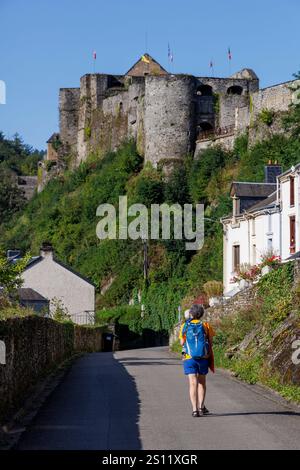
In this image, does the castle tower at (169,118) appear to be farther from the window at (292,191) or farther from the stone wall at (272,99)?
the window at (292,191)

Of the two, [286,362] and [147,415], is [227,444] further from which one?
[286,362]

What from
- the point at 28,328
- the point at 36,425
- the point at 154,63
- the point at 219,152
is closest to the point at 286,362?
the point at 28,328

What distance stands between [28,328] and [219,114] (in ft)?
217

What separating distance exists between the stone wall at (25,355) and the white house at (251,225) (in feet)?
43.4

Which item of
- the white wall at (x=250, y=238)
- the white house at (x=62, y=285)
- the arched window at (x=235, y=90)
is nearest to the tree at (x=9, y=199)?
the arched window at (x=235, y=90)

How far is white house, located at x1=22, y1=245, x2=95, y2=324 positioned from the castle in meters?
18.1

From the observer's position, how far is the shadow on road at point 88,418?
12.4 m

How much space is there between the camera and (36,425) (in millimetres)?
14039

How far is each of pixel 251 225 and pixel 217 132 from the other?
3648 cm

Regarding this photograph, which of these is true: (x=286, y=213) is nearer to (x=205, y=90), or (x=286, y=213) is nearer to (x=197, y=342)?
(x=197, y=342)

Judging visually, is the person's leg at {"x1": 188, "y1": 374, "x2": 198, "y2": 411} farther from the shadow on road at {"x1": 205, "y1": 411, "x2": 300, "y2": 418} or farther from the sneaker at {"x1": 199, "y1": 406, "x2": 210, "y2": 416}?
the shadow on road at {"x1": 205, "y1": 411, "x2": 300, "y2": 418}

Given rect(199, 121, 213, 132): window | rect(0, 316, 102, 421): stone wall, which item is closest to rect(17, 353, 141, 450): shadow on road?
rect(0, 316, 102, 421): stone wall

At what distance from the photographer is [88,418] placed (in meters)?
14.8

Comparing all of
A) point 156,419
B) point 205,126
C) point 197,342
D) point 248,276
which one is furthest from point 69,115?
point 156,419
